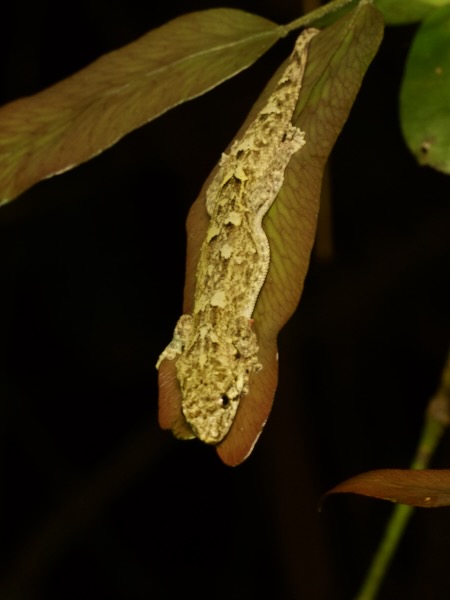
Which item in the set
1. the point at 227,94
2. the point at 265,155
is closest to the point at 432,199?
the point at 227,94

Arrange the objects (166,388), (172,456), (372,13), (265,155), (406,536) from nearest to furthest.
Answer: (372,13)
(166,388)
(265,155)
(406,536)
(172,456)

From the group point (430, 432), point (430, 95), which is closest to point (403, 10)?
point (430, 95)

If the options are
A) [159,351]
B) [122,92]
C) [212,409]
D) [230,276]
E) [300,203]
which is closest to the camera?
[300,203]

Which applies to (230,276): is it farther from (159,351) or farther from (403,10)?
(159,351)

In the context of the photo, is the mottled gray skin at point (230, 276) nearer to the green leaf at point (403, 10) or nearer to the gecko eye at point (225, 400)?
the gecko eye at point (225, 400)

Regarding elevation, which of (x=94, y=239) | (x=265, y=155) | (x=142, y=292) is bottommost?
(x=142, y=292)

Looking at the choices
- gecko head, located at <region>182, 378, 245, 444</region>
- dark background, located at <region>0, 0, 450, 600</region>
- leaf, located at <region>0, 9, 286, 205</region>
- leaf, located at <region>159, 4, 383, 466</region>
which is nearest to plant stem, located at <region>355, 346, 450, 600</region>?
gecko head, located at <region>182, 378, 245, 444</region>

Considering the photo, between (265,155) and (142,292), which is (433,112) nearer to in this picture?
(265,155)
